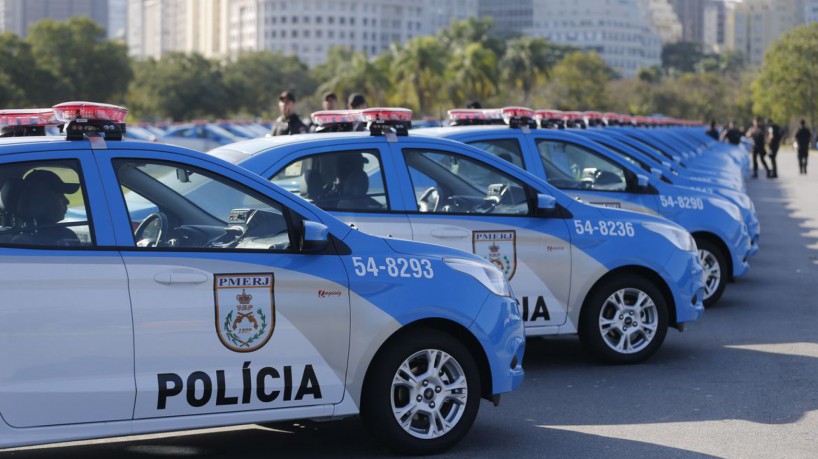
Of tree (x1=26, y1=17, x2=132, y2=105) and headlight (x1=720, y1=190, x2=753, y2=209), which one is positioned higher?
tree (x1=26, y1=17, x2=132, y2=105)

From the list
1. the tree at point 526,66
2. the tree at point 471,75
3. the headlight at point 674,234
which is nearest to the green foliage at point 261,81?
the tree at point 526,66

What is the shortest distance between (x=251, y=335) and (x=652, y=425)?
258cm

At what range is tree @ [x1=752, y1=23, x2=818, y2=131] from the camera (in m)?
102

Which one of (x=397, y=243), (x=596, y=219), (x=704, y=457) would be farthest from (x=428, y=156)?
(x=704, y=457)

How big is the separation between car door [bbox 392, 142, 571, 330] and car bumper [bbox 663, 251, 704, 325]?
823 millimetres

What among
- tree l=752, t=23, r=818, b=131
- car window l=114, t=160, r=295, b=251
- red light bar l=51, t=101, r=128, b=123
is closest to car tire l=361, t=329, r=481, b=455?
car window l=114, t=160, r=295, b=251

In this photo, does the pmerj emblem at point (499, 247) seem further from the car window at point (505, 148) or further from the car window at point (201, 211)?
the car window at point (201, 211)

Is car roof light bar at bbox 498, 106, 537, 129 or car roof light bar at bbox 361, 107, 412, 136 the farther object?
car roof light bar at bbox 498, 106, 537, 129

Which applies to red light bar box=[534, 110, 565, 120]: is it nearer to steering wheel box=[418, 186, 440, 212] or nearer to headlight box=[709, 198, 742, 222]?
headlight box=[709, 198, 742, 222]

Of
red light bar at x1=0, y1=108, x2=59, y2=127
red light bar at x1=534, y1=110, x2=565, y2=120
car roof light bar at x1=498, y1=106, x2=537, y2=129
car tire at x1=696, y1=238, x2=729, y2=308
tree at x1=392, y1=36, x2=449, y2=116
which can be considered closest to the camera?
red light bar at x1=0, y1=108, x2=59, y2=127

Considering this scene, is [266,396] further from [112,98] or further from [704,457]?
[112,98]

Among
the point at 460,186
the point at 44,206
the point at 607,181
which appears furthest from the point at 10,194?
the point at 607,181

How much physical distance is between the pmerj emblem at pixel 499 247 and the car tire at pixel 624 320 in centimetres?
67

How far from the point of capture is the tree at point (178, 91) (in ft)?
406
